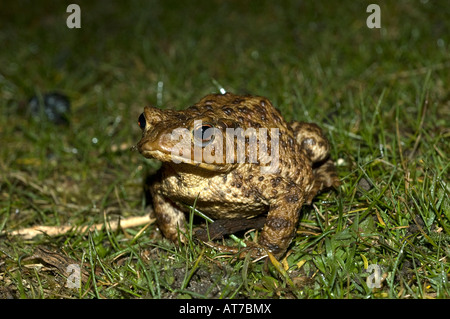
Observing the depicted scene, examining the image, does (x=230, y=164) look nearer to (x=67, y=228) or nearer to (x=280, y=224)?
(x=280, y=224)

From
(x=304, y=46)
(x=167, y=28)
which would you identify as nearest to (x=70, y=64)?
(x=167, y=28)

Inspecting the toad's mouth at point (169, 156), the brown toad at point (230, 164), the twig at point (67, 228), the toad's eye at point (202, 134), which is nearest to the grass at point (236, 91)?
the twig at point (67, 228)

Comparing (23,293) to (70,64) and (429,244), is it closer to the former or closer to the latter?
(429,244)

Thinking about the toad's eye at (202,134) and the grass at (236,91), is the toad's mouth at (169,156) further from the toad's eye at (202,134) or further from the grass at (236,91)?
the grass at (236,91)

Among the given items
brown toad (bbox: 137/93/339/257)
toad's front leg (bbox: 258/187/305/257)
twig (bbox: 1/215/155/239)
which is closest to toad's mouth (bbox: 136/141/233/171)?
brown toad (bbox: 137/93/339/257)

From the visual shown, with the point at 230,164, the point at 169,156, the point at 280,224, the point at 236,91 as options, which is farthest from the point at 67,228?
the point at 236,91
